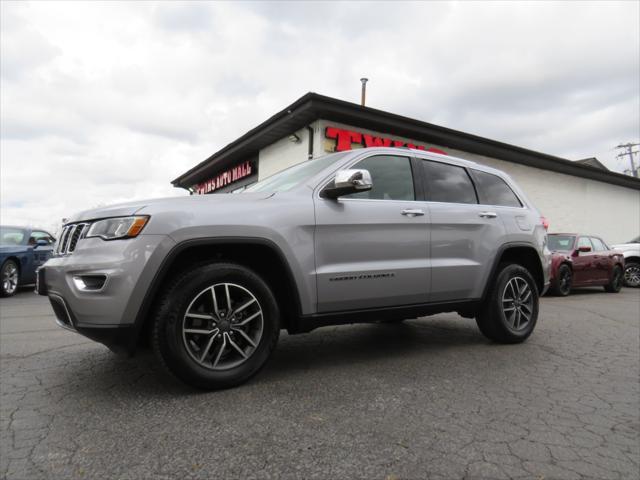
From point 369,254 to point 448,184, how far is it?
1388mm

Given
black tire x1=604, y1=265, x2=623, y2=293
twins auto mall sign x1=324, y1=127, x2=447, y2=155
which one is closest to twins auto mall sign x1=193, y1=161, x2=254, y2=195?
twins auto mall sign x1=324, y1=127, x2=447, y2=155

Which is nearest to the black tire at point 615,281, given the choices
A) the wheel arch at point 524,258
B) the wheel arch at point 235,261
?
the wheel arch at point 524,258

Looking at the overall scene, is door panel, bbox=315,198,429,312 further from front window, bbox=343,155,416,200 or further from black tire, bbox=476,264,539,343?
black tire, bbox=476,264,539,343

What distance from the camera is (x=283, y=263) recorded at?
314 cm

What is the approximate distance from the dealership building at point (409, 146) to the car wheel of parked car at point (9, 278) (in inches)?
287

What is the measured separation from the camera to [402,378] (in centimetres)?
327

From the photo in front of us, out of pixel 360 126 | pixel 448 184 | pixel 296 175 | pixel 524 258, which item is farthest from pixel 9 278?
pixel 524 258

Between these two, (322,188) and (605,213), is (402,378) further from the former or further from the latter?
(605,213)

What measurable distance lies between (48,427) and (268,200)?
1.88 meters

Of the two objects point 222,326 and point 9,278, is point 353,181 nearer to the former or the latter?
point 222,326

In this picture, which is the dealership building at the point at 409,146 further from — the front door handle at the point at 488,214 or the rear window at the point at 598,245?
the front door handle at the point at 488,214

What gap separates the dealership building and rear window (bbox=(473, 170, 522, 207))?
7146 millimetres

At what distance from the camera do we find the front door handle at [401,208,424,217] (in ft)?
12.4

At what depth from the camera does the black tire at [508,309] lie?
438cm
